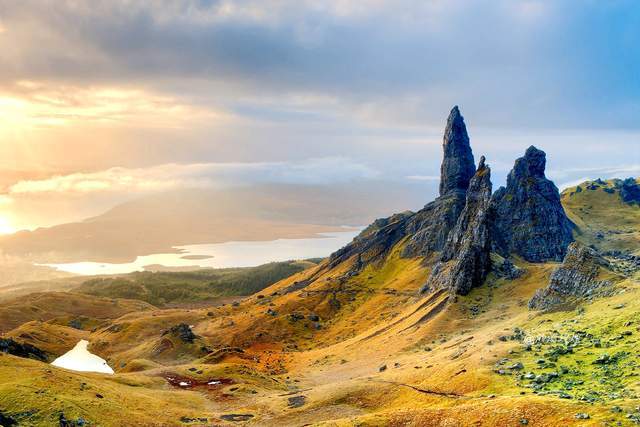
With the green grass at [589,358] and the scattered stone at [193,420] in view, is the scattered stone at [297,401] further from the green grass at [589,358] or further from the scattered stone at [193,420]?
the green grass at [589,358]

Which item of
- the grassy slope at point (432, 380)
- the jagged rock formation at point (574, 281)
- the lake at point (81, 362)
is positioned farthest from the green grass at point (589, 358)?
the lake at point (81, 362)

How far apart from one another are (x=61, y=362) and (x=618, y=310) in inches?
6995

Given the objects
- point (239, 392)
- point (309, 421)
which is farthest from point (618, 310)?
point (239, 392)

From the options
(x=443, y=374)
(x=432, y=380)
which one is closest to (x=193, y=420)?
(x=432, y=380)

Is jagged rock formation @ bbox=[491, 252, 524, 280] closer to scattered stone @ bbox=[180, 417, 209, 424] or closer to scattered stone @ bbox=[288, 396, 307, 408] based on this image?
scattered stone @ bbox=[288, 396, 307, 408]

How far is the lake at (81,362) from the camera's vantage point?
171m

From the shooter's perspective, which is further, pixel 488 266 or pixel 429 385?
pixel 488 266

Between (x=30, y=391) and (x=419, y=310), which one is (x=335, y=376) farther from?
(x=30, y=391)

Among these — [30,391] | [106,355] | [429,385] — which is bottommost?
[106,355]

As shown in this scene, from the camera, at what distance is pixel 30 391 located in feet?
242

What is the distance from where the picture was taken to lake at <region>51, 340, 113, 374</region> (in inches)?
6742

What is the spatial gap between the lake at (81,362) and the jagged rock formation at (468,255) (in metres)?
119

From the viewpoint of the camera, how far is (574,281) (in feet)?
376

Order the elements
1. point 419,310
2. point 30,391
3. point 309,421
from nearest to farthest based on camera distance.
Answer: point 30,391
point 309,421
point 419,310
